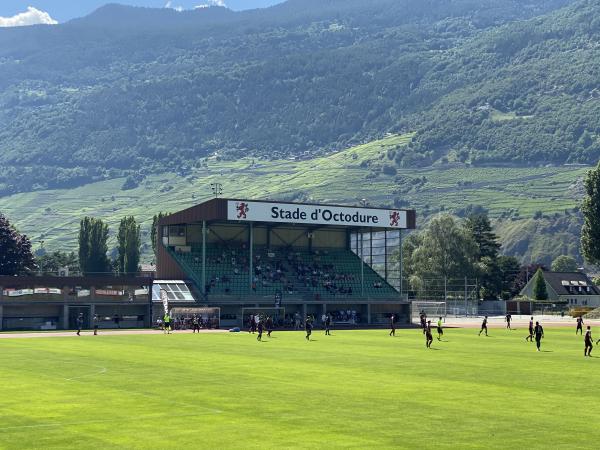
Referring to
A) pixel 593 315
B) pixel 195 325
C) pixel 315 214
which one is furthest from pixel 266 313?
pixel 593 315

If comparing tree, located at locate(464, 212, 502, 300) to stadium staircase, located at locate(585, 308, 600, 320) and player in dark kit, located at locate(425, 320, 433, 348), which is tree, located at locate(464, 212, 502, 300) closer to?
stadium staircase, located at locate(585, 308, 600, 320)

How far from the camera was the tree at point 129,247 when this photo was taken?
17312 cm

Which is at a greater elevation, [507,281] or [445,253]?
[445,253]

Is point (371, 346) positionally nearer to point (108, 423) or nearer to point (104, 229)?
point (108, 423)

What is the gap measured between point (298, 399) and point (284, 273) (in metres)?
83.8

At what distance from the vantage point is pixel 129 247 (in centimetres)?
17362

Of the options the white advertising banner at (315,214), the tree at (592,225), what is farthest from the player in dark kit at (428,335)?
the tree at (592,225)

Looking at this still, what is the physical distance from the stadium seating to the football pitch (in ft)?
173

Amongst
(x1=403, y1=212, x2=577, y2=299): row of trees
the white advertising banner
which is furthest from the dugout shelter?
(x1=403, y1=212, x2=577, y2=299): row of trees

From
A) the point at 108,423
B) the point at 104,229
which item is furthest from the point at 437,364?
the point at 104,229

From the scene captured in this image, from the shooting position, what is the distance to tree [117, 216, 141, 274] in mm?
173125

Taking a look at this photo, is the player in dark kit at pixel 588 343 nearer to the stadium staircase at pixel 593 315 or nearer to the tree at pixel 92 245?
the stadium staircase at pixel 593 315

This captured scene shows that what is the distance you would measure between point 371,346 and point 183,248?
5498 cm

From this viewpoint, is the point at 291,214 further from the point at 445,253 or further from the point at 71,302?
the point at 445,253
